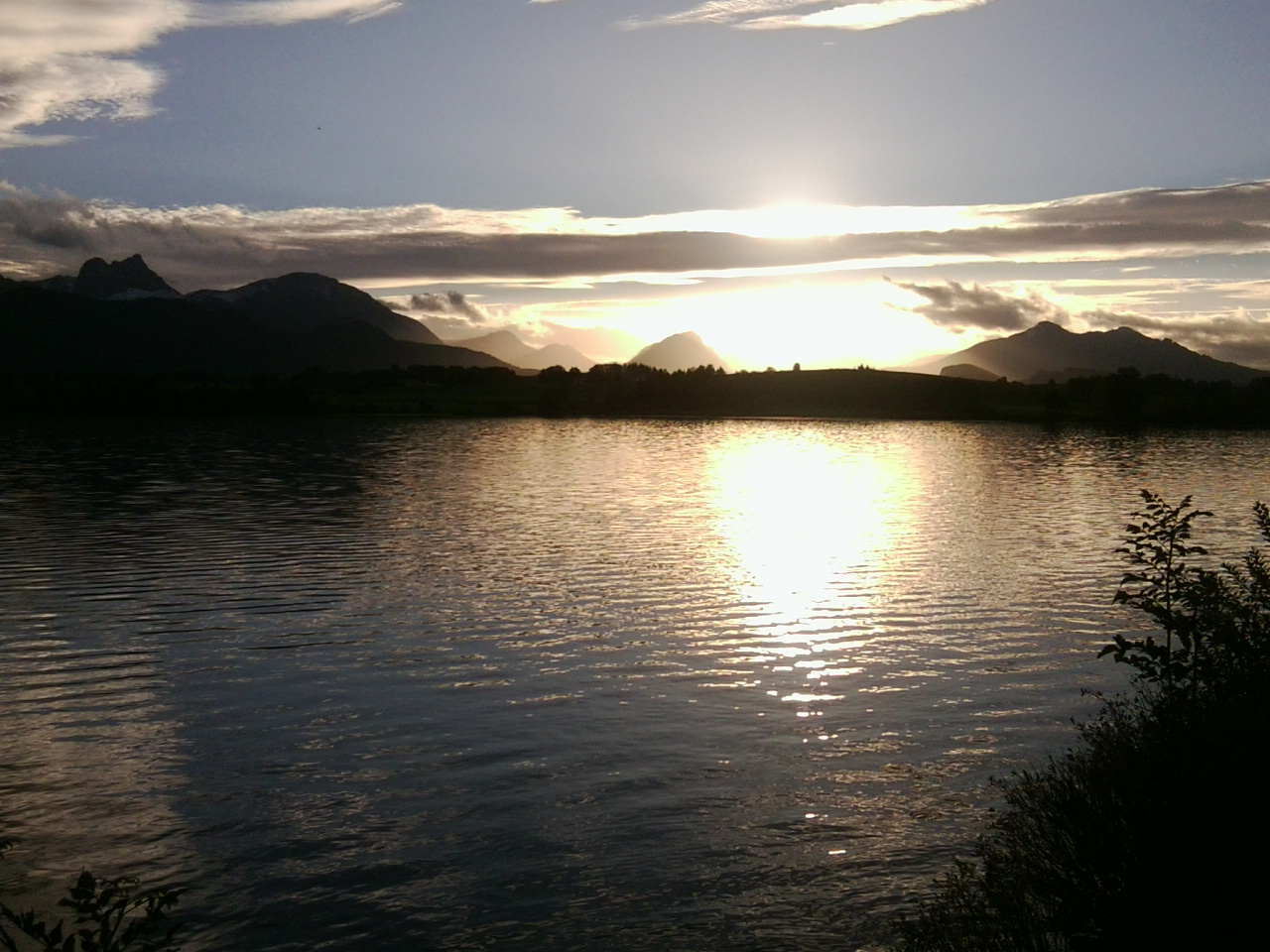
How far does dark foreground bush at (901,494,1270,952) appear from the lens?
9.07 meters

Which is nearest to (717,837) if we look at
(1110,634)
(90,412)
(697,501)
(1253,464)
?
(1110,634)

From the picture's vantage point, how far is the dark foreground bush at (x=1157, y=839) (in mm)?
Answer: 9070

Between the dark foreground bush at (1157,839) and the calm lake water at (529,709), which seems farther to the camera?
the calm lake water at (529,709)

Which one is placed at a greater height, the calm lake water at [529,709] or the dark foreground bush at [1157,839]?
the dark foreground bush at [1157,839]


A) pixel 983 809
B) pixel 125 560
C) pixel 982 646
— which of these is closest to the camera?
pixel 983 809

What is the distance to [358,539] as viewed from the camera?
4491cm

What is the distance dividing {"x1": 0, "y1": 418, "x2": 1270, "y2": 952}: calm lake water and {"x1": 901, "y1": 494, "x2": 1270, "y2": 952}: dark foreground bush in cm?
207

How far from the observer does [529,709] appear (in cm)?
2162

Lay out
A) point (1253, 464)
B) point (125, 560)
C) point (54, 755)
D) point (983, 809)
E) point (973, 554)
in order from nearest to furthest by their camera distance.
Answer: point (983, 809)
point (54, 755)
point (125, 560)
point (973, 554)
point (1253, 464)

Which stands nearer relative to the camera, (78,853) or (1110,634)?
(78,853)

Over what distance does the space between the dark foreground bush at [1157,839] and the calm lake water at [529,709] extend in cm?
207

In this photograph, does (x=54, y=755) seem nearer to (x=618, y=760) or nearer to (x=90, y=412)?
(x=618, y=760)

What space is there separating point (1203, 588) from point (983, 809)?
512 cm

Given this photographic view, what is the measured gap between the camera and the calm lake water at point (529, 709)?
14.1 m
